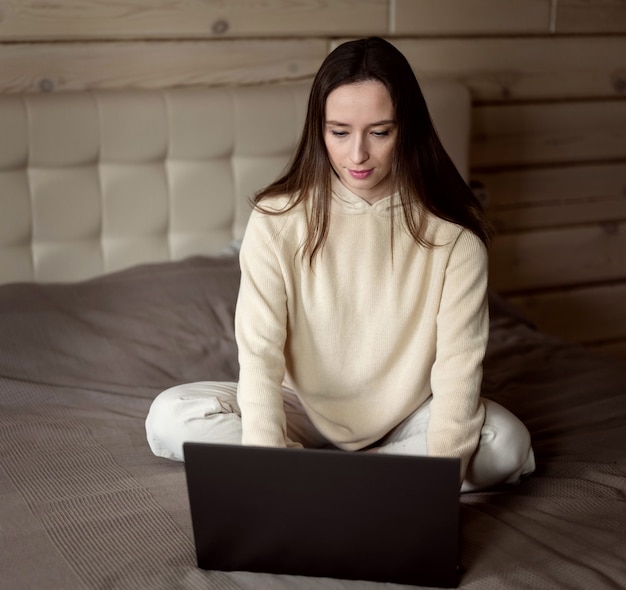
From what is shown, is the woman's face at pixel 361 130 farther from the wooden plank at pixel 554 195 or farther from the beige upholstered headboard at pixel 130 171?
the wooden plank at pixel 554 195

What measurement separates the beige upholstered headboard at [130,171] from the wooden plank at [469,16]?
393 millimetres

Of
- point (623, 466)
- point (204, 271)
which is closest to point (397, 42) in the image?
point (204, 271)

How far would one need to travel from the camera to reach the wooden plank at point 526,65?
104 inches

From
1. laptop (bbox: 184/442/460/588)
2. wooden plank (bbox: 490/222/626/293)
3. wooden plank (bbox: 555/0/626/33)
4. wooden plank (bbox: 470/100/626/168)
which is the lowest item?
wooden plank (bbox: 490/222/626/293)

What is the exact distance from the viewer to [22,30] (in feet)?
7.20

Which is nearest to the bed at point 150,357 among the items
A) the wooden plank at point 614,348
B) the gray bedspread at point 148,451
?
the gray bedspread at point 148,451

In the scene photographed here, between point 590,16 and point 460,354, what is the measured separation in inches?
67.2

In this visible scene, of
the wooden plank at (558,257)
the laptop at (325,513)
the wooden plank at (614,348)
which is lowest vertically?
the wooden plank at (614,348)

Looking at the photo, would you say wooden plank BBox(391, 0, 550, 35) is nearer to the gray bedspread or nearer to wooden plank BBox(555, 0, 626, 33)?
wooden plank BBox(555, 0, 626, 33)

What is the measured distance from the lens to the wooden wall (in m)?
2.27

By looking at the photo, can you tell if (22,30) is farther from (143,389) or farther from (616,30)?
(616,30)

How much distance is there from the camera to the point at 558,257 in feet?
9.75

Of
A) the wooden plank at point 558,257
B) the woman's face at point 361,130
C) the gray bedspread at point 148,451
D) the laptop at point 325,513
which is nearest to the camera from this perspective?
the laptop at point 325,513

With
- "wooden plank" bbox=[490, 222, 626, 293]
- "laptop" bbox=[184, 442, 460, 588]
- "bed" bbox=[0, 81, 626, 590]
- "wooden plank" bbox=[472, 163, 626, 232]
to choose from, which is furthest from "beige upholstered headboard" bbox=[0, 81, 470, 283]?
"laptop" bbox=[184, 442, 460, 588]
